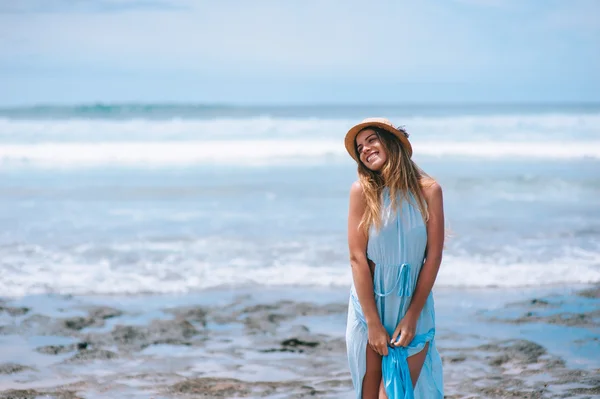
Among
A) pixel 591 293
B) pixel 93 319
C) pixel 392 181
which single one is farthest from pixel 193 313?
pixel 392 181

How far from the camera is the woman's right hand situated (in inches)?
126

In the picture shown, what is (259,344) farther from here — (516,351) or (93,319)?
(516,351)

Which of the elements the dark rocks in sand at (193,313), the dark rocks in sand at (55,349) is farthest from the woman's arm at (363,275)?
the dark rocks in sand at (193,313)

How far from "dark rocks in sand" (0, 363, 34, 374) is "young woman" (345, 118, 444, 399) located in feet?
9.55

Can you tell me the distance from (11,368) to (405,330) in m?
3.24

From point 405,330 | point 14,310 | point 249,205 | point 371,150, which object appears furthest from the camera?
point 249,205

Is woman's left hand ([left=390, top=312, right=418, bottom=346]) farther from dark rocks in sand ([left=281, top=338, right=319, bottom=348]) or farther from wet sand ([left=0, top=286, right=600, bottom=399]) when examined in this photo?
dark rocks in sand ([left=281, top=338, right=319, bottom=348])

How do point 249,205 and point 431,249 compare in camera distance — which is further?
point 249,205

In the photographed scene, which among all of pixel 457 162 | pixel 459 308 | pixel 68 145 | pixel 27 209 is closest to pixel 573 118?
pixel 457 162

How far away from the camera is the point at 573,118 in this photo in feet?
127

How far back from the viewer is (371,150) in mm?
3295

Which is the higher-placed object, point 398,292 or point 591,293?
point 398,292

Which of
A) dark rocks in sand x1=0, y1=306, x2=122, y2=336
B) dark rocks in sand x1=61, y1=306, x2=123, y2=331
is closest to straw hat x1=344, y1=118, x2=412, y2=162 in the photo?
dark rocks in sand x1=0, y1=306, x2=122, y2=336

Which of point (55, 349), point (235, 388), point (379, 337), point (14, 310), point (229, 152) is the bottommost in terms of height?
point (235, 388)
